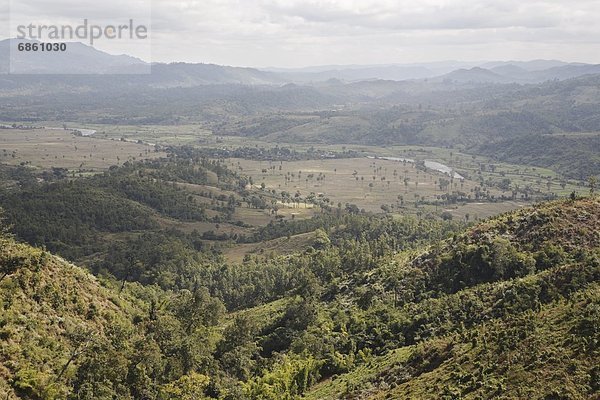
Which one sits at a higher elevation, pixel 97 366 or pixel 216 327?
pixel 97 366

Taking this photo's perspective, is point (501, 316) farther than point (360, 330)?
No

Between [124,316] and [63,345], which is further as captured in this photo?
[124,316]

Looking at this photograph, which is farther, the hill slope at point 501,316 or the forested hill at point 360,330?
the forested hill at point 360,330

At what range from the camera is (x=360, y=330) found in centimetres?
9375

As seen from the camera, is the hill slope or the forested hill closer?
the hill slope

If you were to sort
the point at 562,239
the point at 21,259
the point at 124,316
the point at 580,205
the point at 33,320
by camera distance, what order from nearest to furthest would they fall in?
1. the point at 33,320
2. the point at 21,259
3. the point at 124,316
4. the point at 562,239
5. the point at 580,205

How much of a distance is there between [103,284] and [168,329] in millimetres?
27163

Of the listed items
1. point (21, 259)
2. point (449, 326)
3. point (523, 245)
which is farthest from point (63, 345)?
point (523, 245)

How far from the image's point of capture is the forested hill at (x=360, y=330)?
57844 mm

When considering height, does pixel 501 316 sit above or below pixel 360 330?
above

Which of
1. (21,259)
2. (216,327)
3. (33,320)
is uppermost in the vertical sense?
(21,259)

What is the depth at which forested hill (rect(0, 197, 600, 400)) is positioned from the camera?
5784cm

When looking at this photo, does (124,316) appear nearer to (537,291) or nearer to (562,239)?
(537,291)

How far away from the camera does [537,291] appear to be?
3233 inches
